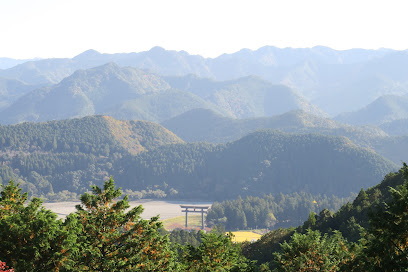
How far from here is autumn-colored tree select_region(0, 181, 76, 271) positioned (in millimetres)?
37875

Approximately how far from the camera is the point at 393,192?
33.2 meters

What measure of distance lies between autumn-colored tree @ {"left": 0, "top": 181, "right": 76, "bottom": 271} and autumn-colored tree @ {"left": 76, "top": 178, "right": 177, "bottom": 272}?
1505 millimetres

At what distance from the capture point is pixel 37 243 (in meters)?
38.2

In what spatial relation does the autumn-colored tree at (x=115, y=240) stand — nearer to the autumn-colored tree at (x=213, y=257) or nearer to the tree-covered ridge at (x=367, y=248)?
the autumn-colored tree at (x=213, y=257)

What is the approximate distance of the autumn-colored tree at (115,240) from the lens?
38875 mm

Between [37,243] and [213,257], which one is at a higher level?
[37,243]

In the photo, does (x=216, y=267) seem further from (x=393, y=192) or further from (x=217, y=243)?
(x=393, y=192)

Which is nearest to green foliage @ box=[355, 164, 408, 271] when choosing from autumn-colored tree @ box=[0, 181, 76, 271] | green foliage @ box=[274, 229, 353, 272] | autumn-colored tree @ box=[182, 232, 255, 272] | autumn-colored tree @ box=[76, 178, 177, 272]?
green foliage @ box=[274, 229, 353, 272]

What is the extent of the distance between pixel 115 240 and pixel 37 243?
18.6 feet

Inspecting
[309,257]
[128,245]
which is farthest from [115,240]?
[309,257]

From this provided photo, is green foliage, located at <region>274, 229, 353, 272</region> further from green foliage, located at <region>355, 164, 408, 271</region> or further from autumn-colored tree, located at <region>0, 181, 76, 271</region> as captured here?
autumn-colored tree, located at <region>0, 181, 76, 271</region>

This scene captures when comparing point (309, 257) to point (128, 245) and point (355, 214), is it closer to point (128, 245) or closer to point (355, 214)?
point (128, 245)

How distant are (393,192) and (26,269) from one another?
25.5 m

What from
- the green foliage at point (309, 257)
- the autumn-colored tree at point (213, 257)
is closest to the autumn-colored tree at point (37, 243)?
the autumn-colored tree at point (213, 257)
